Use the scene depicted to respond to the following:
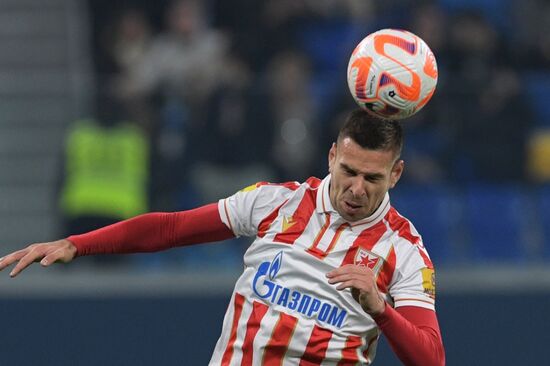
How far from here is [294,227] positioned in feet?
17.1

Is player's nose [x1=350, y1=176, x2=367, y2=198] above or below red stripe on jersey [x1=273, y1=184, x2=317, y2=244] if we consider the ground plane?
above

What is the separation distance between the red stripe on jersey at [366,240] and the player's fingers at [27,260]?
1269 millimetres

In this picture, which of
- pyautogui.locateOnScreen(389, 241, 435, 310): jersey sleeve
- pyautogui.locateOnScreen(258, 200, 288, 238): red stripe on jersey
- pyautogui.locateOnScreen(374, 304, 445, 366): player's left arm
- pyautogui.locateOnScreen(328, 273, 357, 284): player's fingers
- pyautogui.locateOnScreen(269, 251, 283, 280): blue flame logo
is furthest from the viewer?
pyautogui.locateOnScreen(258, 200, 288, 238): red stripe on jersey

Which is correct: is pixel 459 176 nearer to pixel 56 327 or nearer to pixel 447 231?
pixel 447 231

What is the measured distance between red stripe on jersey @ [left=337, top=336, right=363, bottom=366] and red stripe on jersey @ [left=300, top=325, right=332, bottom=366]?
0.08 metres

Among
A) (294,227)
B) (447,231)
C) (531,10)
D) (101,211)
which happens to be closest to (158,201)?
(101,211)

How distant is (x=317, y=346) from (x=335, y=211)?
59 cm

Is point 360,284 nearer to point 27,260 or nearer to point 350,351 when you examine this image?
point 350,351

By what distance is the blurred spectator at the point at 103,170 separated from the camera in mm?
9000

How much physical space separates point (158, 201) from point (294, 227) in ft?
12.0

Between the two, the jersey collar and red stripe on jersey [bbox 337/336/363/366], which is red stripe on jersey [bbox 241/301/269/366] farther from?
the jersey collar

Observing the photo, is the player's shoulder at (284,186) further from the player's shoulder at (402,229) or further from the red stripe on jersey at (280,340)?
the red stripe on jersey at (280,340)

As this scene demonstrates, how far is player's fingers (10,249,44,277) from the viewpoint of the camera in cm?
481

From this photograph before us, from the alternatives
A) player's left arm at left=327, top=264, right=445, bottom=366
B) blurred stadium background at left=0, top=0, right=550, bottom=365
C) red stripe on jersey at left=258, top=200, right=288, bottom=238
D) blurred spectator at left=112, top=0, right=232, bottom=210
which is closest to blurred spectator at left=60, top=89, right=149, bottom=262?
blurred stadium background at left=0, top=0, right=550, bottom=365
